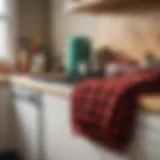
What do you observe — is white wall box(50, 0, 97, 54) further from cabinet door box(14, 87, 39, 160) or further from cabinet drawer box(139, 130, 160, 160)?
cabinet drawer box(139, 130, 160, 160)

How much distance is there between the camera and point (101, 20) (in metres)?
2.73

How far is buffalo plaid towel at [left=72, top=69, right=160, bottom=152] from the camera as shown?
1.35 metres

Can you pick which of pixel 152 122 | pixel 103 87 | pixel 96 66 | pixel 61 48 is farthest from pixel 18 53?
pixel 152 122

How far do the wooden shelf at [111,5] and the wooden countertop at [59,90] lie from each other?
563 mm

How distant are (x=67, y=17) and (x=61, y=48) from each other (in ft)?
0.88

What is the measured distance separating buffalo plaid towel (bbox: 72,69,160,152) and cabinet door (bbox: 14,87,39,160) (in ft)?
2.54

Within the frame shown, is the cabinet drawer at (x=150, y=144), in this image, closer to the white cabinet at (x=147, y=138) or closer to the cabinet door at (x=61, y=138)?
the white cabinet at (x=147, y=138)

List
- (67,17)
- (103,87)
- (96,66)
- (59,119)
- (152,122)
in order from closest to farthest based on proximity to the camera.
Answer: (152,122) → (103,87) → (59,119) → (96,66) → (67,17)

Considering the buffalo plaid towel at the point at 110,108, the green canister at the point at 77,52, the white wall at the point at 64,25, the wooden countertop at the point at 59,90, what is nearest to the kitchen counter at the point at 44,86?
the wooden countertop at the point at 59,90

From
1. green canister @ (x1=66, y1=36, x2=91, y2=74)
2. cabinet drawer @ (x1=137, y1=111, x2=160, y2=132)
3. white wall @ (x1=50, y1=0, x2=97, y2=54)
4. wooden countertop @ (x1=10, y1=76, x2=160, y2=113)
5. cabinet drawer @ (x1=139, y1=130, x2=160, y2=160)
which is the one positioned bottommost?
cabinet drawer @ (x1=139, y1=130, x2=160, y2=160)

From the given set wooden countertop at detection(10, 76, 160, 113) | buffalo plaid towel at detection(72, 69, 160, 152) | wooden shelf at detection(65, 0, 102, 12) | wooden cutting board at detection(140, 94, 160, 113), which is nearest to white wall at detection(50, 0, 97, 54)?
wooden shelf at detection(65, 0, 102, 12)

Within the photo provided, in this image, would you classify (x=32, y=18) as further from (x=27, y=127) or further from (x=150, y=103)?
(x=150, y=103)

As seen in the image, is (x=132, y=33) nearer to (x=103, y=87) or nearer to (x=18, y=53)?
(x=103, y=87)

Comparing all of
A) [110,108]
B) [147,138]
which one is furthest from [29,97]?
[147,138]
